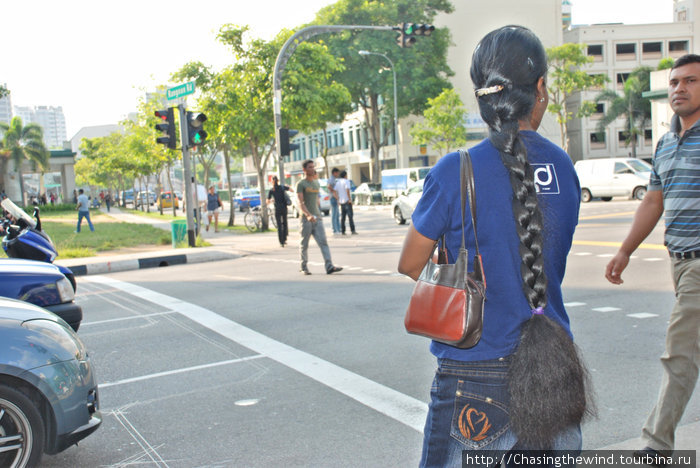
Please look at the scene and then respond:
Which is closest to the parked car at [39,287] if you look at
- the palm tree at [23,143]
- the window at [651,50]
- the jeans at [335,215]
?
the jeans at [335,215]

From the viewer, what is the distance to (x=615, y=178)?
2878 centimetres

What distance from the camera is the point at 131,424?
4.38 m

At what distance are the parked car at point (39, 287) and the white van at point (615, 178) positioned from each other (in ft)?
84.5

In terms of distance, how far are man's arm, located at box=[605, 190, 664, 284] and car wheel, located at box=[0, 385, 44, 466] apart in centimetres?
302

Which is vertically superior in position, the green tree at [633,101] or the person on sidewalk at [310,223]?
the green tree at [633,101]

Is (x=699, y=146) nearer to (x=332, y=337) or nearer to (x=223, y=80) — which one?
(x=332, y=337)

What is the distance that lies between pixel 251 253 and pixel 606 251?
789 cm

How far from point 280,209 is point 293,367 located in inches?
485

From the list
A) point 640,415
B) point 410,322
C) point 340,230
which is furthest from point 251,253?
point 410,322

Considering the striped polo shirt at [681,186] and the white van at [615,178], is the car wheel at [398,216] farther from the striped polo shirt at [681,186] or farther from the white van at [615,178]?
the striped polo shirt at [681,186]

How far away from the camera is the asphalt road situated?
3918 mm

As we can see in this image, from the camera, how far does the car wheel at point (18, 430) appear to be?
3293 mm

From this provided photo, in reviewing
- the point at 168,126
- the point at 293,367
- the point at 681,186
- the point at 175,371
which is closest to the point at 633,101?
the point at 168,126

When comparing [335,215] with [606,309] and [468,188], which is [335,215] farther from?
[468,188]
